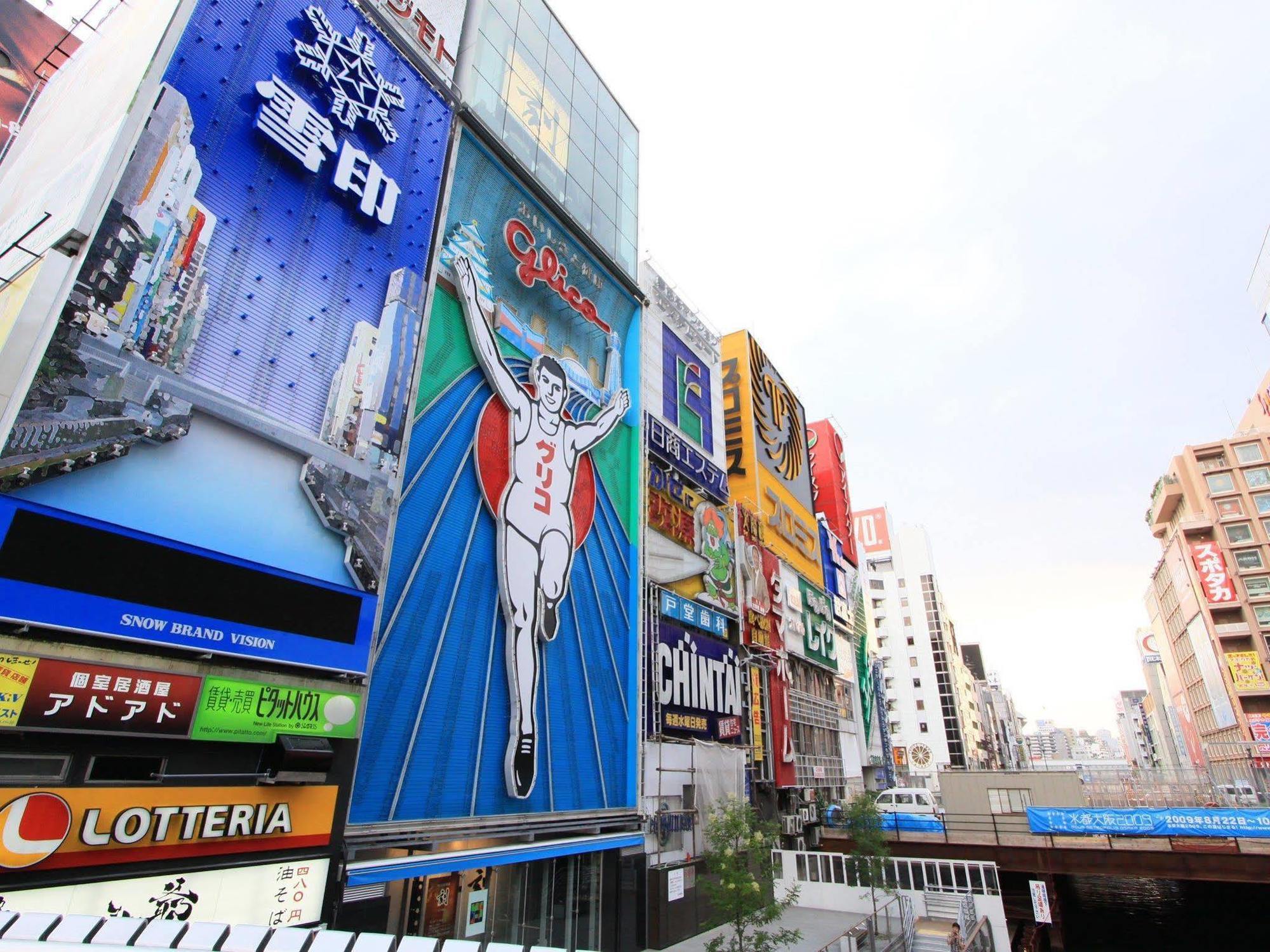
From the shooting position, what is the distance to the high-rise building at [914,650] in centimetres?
8619

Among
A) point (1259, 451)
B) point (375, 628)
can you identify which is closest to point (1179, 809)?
point (375, 628)

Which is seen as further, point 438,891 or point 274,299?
point 438,891

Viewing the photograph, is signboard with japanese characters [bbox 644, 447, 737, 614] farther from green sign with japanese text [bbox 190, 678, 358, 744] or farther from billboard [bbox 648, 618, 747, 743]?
green sign with japanese text [bbox 190, 678, 358, 744]

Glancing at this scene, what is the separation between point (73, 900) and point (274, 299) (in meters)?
10.3

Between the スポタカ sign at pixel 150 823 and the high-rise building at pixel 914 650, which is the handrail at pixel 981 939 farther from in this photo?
the high-rise building at pixel 914 650

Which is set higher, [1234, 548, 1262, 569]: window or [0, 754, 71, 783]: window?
[1234, 548, 1262, 569]: window

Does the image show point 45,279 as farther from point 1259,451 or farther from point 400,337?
point 1259,451

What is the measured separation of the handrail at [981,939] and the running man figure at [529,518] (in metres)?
12.1

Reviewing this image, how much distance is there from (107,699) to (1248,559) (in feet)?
290

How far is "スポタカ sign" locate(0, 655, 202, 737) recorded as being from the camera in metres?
8.71

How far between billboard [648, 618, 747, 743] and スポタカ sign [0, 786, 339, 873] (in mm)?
13113

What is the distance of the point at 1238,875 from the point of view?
2114 cm

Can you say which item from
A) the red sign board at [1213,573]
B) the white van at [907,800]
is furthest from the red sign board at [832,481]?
the red sign board at [1213,573]

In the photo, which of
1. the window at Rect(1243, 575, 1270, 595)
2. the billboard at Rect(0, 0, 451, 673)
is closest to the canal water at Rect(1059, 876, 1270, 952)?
the billboard at Rect(0, 0, 451, 673)
